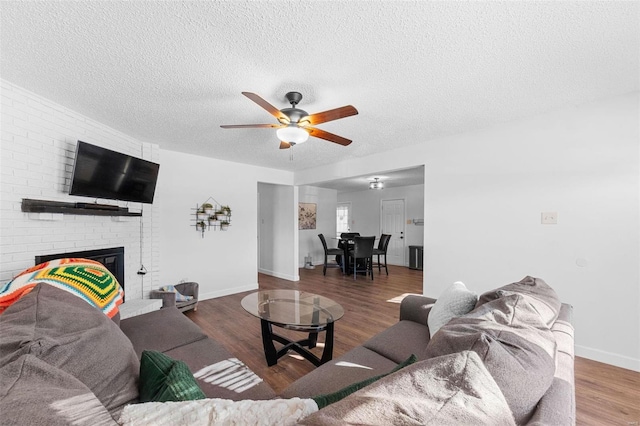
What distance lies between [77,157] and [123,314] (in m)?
1.61

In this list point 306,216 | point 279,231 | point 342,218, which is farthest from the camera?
point 342,218

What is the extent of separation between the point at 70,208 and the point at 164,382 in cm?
255

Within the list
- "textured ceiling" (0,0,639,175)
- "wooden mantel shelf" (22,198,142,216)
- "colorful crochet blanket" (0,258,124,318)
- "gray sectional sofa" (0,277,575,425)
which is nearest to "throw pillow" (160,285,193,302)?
"wooden mantel shelf" (22,198,142,216)

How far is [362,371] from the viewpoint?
151 cm

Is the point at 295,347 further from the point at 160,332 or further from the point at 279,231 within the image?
the point at 279,231

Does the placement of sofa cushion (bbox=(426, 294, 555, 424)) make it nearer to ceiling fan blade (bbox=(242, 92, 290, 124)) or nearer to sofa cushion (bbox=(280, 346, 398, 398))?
sofa cushion (bbox=(280, 346, 398, 398))

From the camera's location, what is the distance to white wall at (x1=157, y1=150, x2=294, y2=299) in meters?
4.08

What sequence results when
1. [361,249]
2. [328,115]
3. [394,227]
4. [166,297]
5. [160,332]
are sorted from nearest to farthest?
[160,332] < [328,115] < [166,297] < [361,249] < [394,227]

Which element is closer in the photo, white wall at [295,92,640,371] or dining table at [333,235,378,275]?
white wall at [295,92,640,371]

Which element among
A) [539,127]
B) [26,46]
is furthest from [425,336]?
[26,46]

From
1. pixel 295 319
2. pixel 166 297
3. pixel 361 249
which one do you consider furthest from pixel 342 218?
pixel 295 319

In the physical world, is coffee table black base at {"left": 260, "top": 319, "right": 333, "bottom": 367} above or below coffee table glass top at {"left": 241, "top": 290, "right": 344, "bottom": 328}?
below

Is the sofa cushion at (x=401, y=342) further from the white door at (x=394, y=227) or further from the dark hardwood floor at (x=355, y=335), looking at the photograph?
the white door at (x=394, y=227)

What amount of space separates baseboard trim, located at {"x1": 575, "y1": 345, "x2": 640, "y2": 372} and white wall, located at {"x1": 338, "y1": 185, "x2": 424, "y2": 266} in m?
4.88
